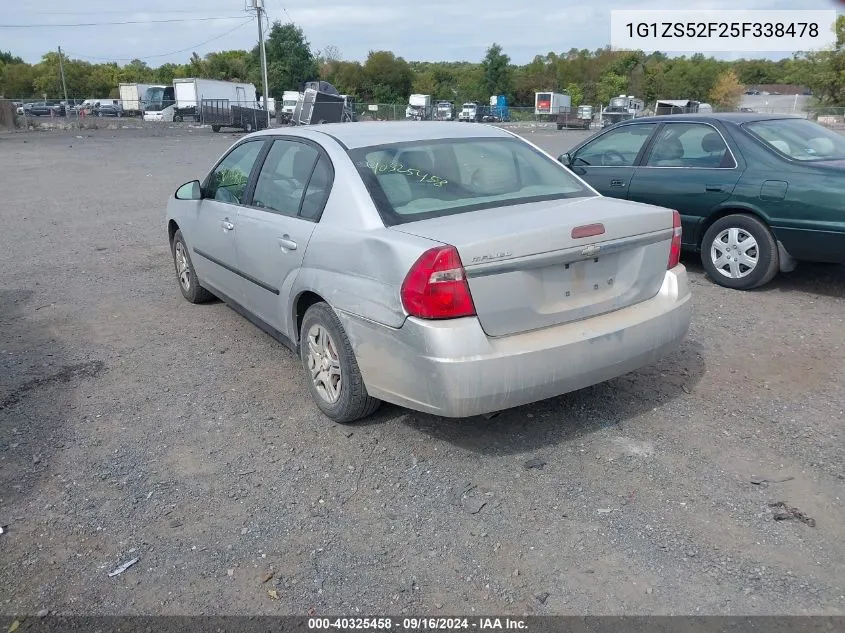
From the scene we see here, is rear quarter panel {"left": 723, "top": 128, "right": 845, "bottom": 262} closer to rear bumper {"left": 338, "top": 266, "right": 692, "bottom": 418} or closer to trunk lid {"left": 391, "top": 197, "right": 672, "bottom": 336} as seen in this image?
trunk lid {"left": 391, "top": 197, "right": 672, "bottom": 336}

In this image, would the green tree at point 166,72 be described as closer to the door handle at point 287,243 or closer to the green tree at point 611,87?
the green tree at point 611,87

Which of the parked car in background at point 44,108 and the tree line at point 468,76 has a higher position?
the tree line at point 468,76

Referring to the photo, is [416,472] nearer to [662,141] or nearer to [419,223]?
[419,223]

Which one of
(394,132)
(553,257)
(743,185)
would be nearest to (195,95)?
(743,185)

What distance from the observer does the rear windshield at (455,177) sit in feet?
12.4

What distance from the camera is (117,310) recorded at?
627 centimetres

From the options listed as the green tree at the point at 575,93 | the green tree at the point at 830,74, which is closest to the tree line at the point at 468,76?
the green tree at the point at 575,93

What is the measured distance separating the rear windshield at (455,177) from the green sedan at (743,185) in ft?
8.85

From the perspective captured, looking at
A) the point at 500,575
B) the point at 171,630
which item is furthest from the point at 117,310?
the point at 500,575

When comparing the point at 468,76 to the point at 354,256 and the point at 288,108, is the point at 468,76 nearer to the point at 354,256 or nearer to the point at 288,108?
the point at 288,108

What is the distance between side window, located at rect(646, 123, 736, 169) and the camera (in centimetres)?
672

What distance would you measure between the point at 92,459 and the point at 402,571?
1869mm

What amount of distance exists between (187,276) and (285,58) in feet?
236

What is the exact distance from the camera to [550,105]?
196ft
